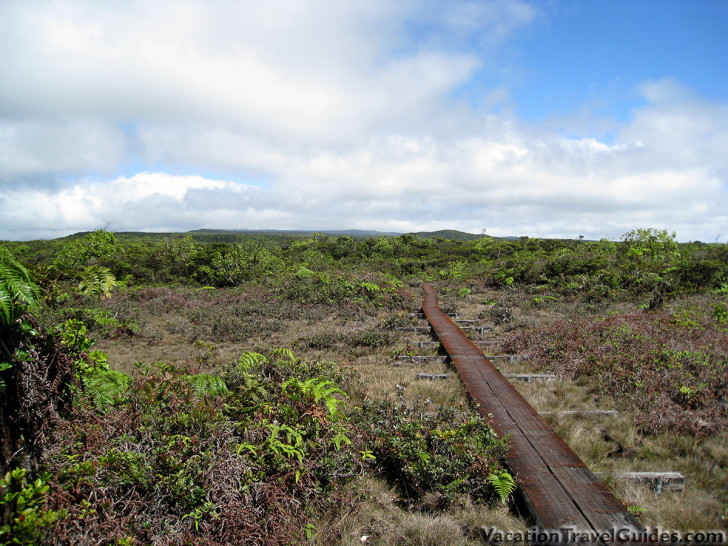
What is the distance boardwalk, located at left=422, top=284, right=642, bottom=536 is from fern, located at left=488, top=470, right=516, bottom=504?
13 cm

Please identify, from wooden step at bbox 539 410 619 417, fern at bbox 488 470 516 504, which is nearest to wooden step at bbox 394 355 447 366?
wooden step at bbox 539 410 619 417

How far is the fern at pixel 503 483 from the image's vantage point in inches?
145

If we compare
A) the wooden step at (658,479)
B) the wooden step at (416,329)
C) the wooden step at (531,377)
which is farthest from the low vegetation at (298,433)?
the wooden step at (416,329)

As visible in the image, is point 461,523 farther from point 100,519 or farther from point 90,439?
point 90,439

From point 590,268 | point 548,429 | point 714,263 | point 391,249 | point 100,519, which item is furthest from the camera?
point 391,249

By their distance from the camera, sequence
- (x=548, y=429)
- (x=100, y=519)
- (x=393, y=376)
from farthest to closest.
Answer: (x=393, y=376) → (x=548, y=429) → (x=100, y=519)

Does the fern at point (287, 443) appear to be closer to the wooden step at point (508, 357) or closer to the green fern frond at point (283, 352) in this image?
the green fern frond at point (283, 352)

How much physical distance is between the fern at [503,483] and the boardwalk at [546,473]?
0.13 meters

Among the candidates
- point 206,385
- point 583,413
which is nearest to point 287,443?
point 206,385

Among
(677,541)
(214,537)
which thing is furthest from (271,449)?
(677,541)

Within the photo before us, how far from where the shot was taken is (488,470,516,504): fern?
145 inches

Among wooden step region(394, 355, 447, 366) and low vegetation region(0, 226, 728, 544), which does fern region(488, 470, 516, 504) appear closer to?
low vegetation region(0, 226, 728, 544)

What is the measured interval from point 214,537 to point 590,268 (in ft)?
59.4

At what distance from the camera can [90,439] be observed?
10.3 feet
